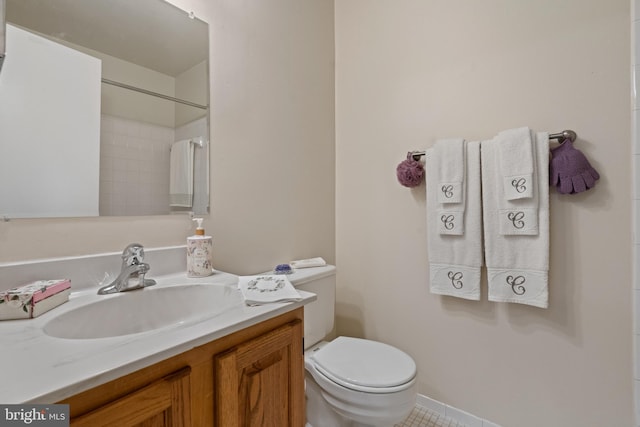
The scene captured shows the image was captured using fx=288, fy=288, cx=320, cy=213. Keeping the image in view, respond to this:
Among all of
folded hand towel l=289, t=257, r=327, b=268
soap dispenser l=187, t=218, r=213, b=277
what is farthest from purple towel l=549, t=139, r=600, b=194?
soap dispenser l=187, t=218, r=213, b=277

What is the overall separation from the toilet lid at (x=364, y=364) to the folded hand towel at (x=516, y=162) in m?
0.81

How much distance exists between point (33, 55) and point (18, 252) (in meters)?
0.55

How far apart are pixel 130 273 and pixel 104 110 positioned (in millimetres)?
531

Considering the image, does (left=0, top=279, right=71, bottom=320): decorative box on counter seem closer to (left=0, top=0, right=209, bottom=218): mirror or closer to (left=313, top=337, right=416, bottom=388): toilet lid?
(left=0, top=0, right=209, bottom=218): mirror

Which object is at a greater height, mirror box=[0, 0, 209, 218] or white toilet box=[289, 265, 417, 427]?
mirror box=[0, 0, 209, 218]

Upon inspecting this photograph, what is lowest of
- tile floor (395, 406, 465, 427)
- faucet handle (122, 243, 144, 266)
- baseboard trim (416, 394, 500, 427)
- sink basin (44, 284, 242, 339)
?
tile floor (395, 406, 465, 427)

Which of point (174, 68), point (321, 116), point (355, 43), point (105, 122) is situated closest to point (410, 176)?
point (321, 116)

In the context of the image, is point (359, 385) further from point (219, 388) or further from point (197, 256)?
point (197, 256)

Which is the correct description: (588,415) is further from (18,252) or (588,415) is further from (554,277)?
(18,252)

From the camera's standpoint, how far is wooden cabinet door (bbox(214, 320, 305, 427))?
2.02 feet

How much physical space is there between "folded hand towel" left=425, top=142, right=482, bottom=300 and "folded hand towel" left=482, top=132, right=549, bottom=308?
0.04 meters

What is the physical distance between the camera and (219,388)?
1.97 feet

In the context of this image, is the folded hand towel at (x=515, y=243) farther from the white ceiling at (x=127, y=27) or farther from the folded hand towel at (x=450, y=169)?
the white ceiling at (x=127, y=27)

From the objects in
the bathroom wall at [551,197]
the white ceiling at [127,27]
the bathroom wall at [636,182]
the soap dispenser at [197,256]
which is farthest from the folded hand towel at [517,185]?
the white ceiling at [127,27]
